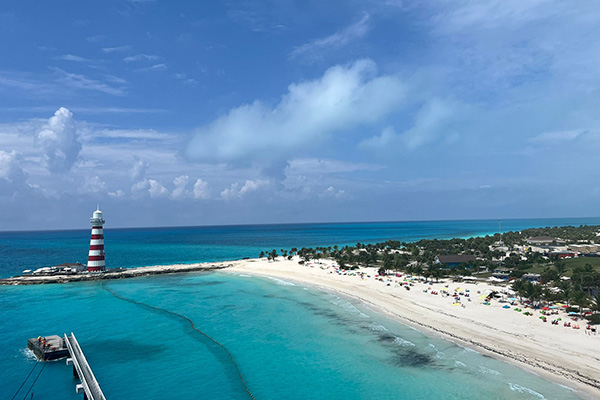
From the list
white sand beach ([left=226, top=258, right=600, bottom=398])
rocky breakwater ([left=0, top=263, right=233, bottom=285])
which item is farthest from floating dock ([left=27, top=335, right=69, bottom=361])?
rocky breakwater ([left=0, top=263, right=233, bottom=285])

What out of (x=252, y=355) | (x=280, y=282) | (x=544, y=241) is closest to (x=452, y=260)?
(x=280, y=282)

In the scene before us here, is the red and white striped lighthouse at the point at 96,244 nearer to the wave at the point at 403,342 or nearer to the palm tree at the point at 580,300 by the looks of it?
the wave at the point at 403,342

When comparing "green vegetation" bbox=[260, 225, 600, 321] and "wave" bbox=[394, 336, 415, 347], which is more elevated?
"green vegetation" bbox=[260, 225, 600, 321]

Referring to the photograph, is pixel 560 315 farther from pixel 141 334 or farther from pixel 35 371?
pixel 35 371

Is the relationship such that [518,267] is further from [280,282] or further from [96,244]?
[96,244]

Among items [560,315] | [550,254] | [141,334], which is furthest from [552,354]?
[550,254]

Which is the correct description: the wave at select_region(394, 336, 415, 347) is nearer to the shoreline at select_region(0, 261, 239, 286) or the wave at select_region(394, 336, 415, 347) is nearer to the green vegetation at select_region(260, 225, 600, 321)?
the green vegetation at select_region(260, 225, 600, 321)
